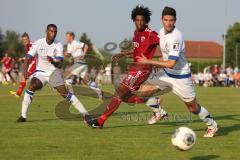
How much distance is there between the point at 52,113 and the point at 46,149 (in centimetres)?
716

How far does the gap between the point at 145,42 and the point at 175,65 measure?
5.87 feet

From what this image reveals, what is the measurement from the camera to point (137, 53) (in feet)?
41.3

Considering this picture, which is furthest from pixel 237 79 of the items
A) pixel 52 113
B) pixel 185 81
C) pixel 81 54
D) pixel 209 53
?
pixel 209 53

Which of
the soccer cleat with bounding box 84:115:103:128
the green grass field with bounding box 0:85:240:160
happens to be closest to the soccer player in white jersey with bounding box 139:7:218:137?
the green grass field with bounding box 0:85:240:160

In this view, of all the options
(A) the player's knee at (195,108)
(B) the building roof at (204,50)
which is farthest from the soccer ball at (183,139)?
(B) the building roof at (204,50)

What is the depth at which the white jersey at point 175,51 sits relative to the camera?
34.2 ft

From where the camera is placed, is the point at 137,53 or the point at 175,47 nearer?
the point at 175,47

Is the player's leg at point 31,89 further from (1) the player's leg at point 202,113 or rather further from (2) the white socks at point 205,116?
(2) the white socks at point 205,116

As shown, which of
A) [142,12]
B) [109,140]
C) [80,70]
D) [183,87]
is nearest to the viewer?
[109,140]

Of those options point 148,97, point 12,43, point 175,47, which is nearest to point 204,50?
point 12,43

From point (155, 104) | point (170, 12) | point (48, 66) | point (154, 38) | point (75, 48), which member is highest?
point (170, 12)

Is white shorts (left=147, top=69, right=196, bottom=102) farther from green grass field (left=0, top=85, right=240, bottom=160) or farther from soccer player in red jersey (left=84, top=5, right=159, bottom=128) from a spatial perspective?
soccer player in red jersey (left=84, top=5, right=159, bottom=128)

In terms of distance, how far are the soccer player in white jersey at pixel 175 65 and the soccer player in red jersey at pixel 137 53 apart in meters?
1.23

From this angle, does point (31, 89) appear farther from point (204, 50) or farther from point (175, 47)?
point (204, 50)
